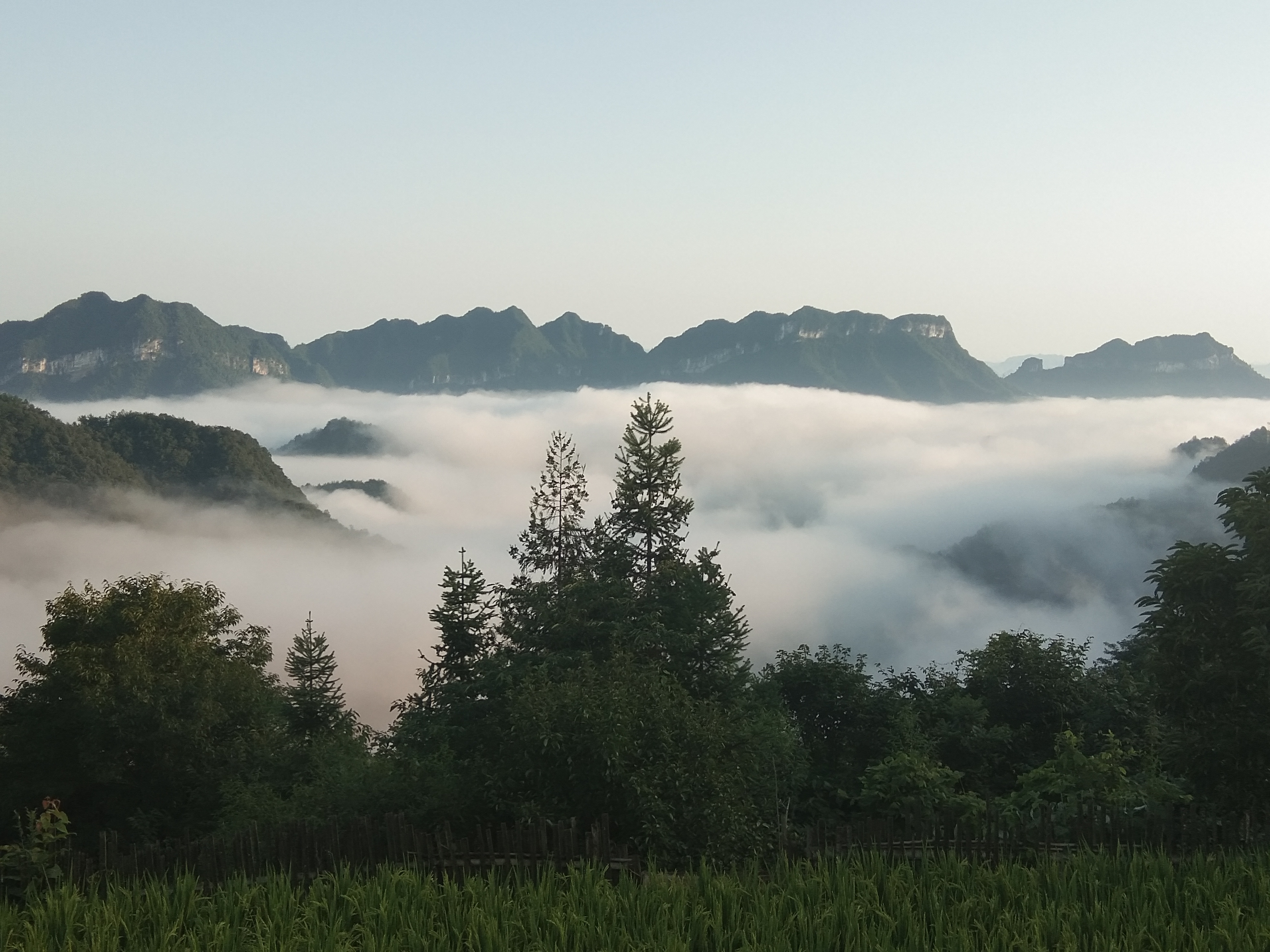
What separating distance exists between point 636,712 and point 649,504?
27323 mm

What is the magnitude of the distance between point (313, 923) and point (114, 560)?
202 metres

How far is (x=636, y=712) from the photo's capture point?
1702cm

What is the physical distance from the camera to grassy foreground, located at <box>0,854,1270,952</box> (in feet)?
33.1

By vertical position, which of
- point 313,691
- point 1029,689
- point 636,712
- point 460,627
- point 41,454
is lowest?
point 313,691

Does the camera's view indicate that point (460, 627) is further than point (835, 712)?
Yes

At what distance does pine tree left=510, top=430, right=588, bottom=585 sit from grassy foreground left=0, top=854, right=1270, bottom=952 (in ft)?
114

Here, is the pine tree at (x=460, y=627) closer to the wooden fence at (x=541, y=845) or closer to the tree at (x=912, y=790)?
the tree at (x=912, y=790)

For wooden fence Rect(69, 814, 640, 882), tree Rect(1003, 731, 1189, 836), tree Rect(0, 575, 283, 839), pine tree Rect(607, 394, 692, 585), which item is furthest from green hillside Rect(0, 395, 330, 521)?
tree Rect(1003, 731, 1189, 836)

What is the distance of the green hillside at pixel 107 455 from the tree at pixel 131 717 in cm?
14601

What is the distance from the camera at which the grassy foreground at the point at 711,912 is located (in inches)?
398

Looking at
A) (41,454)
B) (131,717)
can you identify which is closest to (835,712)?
(131,717)

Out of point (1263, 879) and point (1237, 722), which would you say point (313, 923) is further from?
point (1237, 722)

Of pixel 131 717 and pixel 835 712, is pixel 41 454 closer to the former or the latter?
pixel 131 717

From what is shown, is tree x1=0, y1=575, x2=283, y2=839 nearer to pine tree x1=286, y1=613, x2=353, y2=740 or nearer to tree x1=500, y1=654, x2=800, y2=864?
pine tree x1=286, y1=613, x2=353, y2=740
